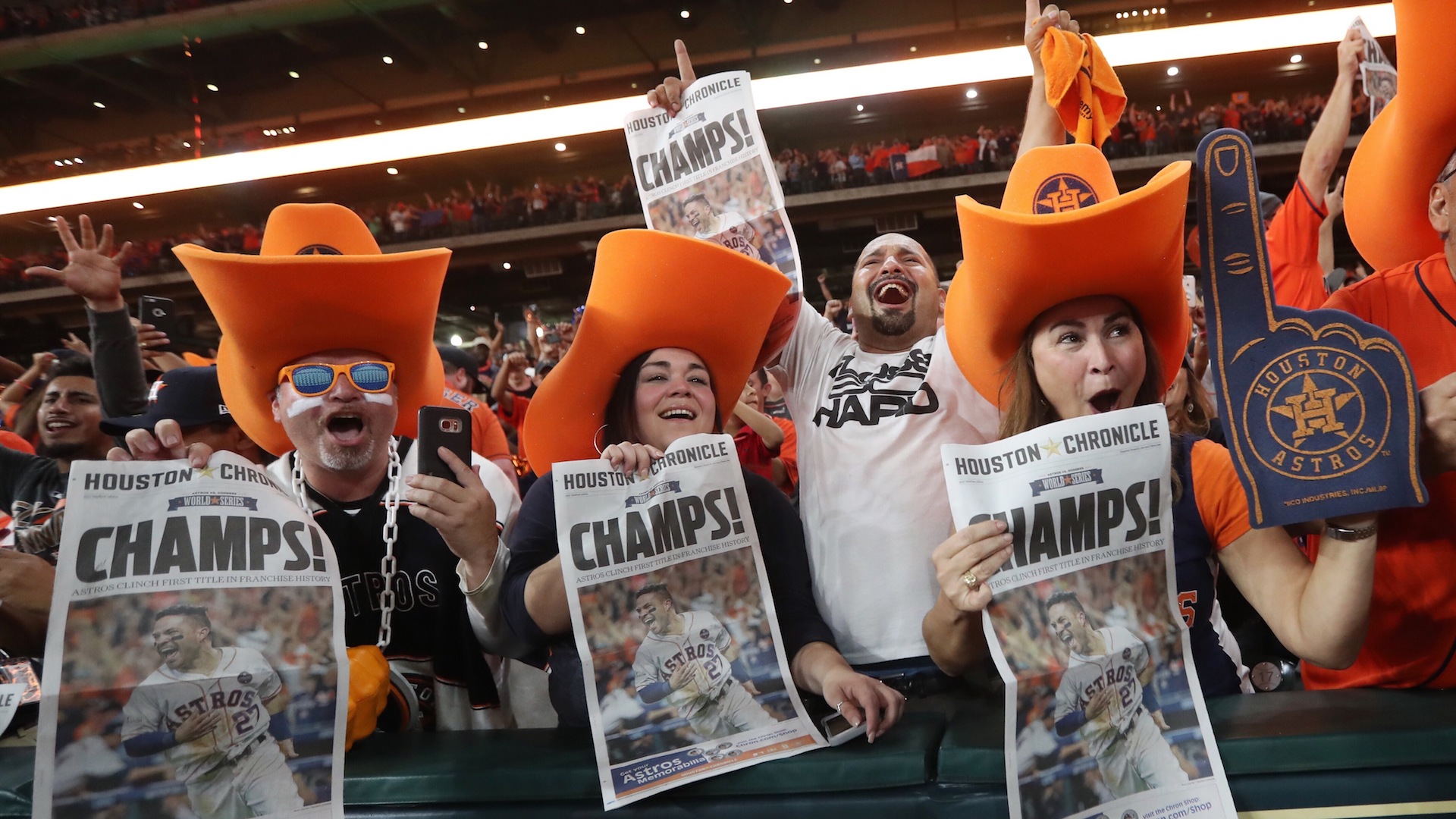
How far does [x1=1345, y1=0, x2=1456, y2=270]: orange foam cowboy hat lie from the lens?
5.11ft

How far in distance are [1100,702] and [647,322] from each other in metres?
1.20

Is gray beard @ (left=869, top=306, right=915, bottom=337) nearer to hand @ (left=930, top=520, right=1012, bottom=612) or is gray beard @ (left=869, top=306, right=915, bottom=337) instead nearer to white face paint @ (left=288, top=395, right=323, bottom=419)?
hand @ (left=930, top=520, right=1012, bottom=612)

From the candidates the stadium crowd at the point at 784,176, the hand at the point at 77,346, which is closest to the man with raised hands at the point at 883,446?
the hand at the point at 77,346

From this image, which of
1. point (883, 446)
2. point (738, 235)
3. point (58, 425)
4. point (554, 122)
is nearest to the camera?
point (883, 446)

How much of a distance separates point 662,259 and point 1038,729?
1.21 meters

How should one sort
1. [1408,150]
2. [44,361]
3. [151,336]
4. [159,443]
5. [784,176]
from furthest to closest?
[784,176], [44,361], [151,336], [159,443], [1408,150]

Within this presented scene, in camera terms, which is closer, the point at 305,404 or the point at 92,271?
Result: the point at 305,404

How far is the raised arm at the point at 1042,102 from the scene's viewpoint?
2193mm

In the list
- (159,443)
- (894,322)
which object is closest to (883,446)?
(894,322)

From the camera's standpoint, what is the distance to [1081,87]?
2129 millimetres

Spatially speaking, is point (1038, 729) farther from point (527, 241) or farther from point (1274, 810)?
point (527, 241)

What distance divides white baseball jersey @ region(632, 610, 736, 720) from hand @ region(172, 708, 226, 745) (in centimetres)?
60

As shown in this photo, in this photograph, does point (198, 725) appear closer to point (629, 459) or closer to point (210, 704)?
point (210, 704)

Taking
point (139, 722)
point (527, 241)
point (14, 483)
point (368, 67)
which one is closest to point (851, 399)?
point (139, 722)
